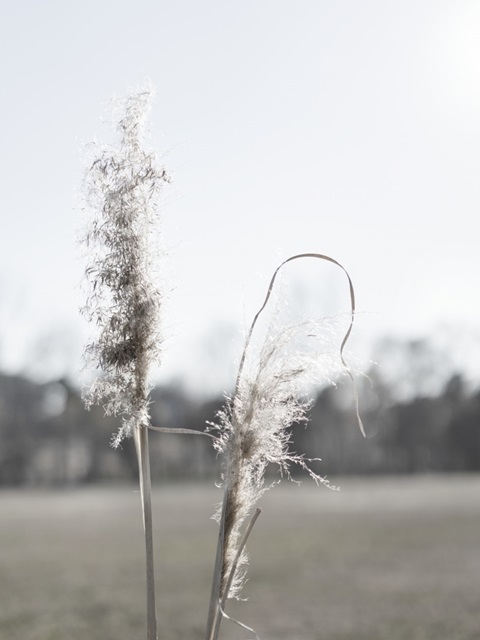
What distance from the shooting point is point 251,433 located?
5.19 ft

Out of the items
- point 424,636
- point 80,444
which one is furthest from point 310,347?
point 80,444

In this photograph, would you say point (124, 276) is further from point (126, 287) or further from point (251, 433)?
point (251, 433)

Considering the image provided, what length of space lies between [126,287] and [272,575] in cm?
1634

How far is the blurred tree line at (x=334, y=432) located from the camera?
2224 inches

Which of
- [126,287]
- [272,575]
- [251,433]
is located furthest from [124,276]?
[272,575]

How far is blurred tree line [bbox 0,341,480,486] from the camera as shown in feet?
185

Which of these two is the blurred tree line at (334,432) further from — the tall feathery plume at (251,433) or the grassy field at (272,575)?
the tall feathery plume at (251,433)

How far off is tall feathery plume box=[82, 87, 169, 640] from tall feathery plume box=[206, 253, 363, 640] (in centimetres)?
14

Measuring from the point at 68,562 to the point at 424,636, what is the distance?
10457 mm

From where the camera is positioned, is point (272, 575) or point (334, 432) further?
point (334, 432)

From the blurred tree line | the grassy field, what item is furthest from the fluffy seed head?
the blurred tree line

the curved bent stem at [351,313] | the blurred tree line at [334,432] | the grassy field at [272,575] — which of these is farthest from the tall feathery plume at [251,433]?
the blurred tree line at [334,432]

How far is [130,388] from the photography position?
1.60m

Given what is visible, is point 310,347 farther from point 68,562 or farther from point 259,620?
point 68,562
